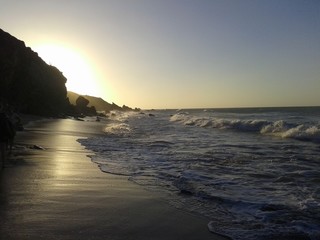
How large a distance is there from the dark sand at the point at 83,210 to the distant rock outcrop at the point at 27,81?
26.0 m

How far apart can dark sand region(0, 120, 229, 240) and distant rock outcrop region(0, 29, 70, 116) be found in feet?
85.3

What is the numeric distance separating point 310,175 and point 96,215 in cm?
752

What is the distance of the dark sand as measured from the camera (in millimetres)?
5766

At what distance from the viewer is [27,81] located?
44.8 m

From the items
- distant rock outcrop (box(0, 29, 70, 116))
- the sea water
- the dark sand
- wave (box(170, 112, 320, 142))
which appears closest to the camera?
the dark sand

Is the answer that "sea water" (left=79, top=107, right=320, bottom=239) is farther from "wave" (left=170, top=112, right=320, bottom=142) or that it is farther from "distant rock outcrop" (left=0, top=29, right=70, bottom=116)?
"distant rock outcrop" (left=0, top=29, right=70, bottom=116)

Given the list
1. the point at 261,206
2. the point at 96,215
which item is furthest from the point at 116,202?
the point at 261,206

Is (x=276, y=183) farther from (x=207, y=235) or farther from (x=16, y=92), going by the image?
(x=16, y=92)

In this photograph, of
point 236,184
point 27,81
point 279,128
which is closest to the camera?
point 236,184

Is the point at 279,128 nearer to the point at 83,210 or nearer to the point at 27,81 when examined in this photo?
the point at 27,81

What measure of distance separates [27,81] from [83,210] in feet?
134

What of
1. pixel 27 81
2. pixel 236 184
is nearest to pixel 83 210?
pixel 236 184

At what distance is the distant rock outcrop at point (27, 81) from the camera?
34.9m

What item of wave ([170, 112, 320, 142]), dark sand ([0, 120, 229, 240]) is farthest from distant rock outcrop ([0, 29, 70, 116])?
dark sand ([0, 120, 229, 240])
